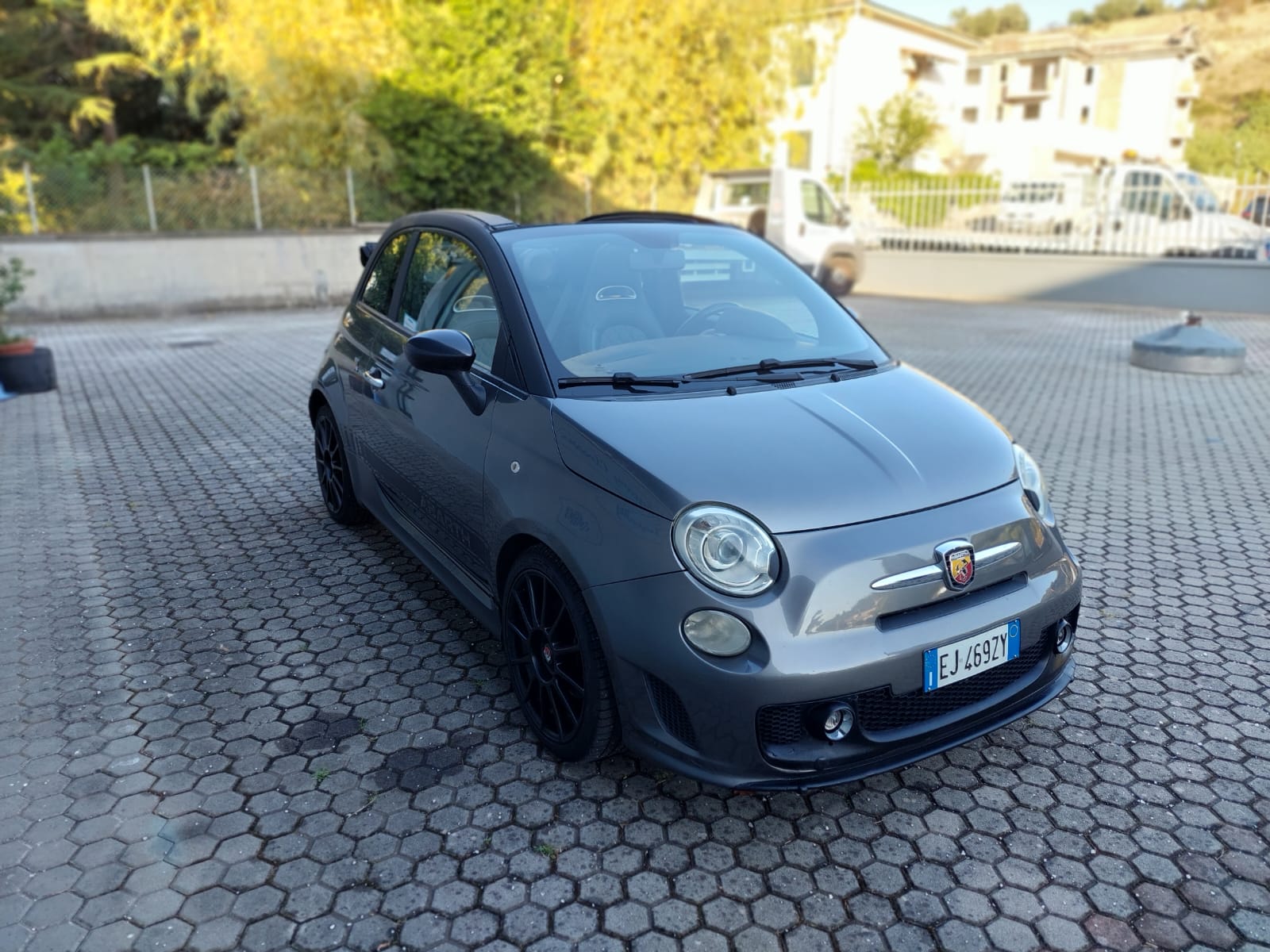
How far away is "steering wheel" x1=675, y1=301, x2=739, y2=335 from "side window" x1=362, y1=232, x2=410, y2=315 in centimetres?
161

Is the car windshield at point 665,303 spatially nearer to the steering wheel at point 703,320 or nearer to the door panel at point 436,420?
the steering wheel at point 703,320

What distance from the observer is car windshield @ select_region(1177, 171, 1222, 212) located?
1502cm

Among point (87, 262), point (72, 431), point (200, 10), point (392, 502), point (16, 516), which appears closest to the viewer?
point (392, 502)

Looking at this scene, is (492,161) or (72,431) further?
(492,161)

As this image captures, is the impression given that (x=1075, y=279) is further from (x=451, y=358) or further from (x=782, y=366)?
(x=451, y=358)

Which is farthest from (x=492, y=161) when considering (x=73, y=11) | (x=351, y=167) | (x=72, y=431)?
(x=73, y=11)

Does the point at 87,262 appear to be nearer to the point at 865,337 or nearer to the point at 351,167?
the point at 351,167

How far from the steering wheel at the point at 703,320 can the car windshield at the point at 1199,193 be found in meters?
Answer: 14.8

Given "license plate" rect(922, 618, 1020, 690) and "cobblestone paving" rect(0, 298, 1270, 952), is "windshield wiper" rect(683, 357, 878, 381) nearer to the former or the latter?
"license plate" rect(922, 618, 1020, 690)

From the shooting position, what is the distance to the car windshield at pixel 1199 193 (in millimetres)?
15023

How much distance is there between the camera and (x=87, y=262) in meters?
15.5

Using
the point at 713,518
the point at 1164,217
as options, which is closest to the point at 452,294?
the point at 713,518

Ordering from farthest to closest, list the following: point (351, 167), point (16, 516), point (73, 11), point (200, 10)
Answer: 1. point (73, 11)
2. point (200, 10)
3. point (351, 167)
4. point (16, 516)

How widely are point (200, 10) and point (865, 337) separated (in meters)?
20.8
